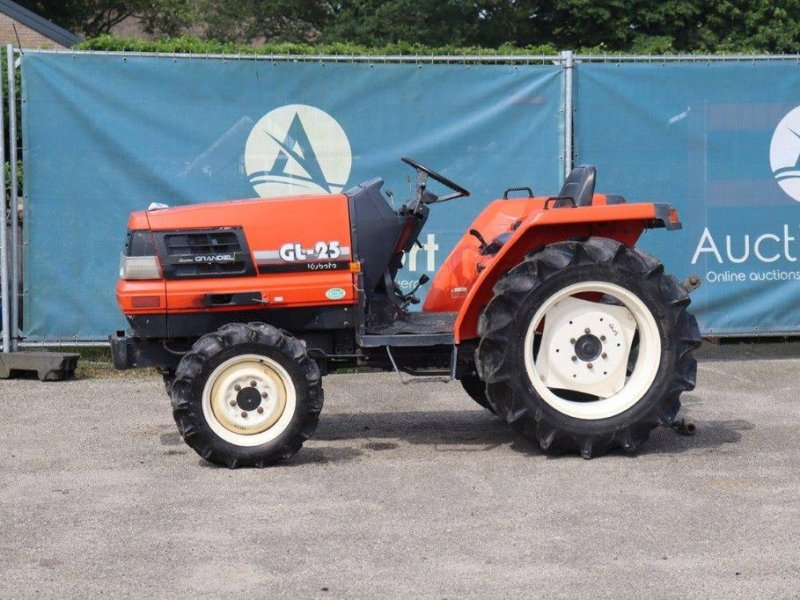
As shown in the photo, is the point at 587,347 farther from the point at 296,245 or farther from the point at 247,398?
the point at 247,398

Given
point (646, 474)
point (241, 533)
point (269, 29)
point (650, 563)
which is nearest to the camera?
point (650, 563)

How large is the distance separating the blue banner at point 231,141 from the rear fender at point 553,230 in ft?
8.70

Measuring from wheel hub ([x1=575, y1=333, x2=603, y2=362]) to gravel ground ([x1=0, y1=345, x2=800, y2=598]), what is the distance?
21.7 inches

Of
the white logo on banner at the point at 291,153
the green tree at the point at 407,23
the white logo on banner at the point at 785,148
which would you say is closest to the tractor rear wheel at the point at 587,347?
the white logo on banner at the point at 291,153

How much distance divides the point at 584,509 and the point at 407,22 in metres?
24.6

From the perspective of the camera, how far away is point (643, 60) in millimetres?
Result: 10219

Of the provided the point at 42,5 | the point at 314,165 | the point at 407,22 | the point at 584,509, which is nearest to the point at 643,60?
the point at 314,165

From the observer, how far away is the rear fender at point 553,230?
682cm

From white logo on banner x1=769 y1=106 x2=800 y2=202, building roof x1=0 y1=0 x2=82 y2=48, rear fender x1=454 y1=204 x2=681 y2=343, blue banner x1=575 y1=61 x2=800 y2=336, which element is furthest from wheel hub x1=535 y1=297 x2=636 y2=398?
building roof x1=0 y1=0 x2=82 y2=48

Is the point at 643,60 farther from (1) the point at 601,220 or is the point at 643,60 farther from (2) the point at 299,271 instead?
(2) the point at 299,271

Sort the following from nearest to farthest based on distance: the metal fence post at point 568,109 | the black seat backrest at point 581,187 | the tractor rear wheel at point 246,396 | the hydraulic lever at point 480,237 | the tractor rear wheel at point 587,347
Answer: the tractor rear wheel at point 246,396, the tractor rear wheel at point 587,347, the black seat backrest at point 581,187, the hydraulic lever at point 480,237, the metal fence post at point 568,109

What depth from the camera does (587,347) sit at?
22.8 feet

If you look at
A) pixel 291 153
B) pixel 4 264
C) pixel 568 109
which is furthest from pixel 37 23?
pixel 568 109

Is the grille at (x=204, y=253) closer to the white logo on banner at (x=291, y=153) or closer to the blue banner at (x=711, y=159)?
the white logo on banner at (x=291, y=153)
